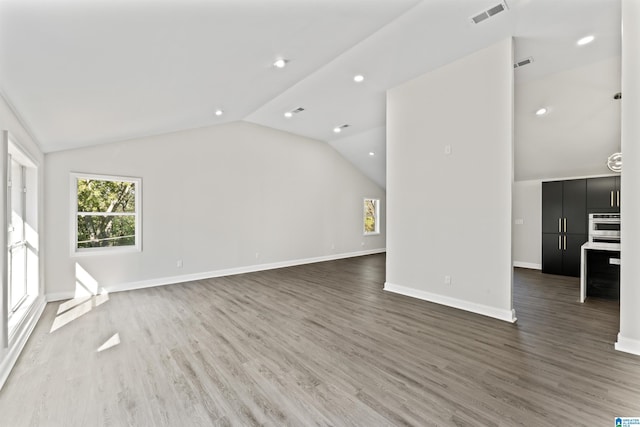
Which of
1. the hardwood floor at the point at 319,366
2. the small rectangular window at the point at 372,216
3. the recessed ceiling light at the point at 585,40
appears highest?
the recessed ceiling light at the point at 585,40

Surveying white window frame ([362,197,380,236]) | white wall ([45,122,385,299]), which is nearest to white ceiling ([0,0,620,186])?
white wall ([45,122,385,299])

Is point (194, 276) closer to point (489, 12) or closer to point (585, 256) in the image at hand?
point (489, 12)

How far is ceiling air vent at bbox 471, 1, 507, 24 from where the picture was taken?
272 cm

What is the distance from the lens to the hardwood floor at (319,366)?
1.75m

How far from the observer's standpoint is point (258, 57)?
115 inches

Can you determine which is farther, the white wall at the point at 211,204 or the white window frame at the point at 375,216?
the white window frame at the point at 375,216

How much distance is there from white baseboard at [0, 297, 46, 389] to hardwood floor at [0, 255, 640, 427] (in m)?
0.06

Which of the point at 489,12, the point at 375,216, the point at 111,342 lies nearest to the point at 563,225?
the point at 489,12

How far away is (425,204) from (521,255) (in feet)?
12.9

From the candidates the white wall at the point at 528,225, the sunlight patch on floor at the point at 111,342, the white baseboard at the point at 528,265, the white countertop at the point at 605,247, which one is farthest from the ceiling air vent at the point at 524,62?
the sunlight patch on floor at the point at 111,342

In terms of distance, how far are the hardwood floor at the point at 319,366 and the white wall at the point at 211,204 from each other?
42.7 inches

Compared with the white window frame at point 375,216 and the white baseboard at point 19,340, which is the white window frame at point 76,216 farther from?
the white window frame at point 375,216

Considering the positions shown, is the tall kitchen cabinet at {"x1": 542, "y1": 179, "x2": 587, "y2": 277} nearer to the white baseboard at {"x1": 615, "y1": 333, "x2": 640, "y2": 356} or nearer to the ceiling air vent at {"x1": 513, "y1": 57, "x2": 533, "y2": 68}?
the ceiling air vent at {"x1": 513, "y1": 57, "x2": 533, "y2": 68}

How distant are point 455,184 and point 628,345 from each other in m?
2.27
